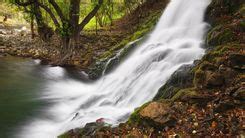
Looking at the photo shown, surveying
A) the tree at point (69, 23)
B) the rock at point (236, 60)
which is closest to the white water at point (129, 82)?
the tree at point (69, 23)

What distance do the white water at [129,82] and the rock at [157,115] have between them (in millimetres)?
1745

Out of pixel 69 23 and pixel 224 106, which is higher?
pixel 224 106

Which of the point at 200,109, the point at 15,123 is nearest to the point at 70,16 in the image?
the point at 15,123

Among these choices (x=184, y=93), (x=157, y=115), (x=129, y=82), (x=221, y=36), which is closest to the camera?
(x=157, y=115)

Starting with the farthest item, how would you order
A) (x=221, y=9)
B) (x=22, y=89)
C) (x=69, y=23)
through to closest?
1. (x=69, y=23)
2. (x=221, y=9)
3. (x=22, y=89)

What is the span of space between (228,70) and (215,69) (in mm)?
431

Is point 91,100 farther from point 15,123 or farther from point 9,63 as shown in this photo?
point 9,63

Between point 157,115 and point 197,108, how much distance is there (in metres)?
1.02

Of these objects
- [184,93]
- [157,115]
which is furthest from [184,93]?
[157,115]

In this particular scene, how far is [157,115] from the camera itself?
8484mm

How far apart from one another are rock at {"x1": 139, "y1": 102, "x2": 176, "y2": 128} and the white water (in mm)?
1745

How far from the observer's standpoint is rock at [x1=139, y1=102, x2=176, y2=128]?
8.31m

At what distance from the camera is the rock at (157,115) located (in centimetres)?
831

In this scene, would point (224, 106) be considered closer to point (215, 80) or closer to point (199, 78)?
point (215, 80)
